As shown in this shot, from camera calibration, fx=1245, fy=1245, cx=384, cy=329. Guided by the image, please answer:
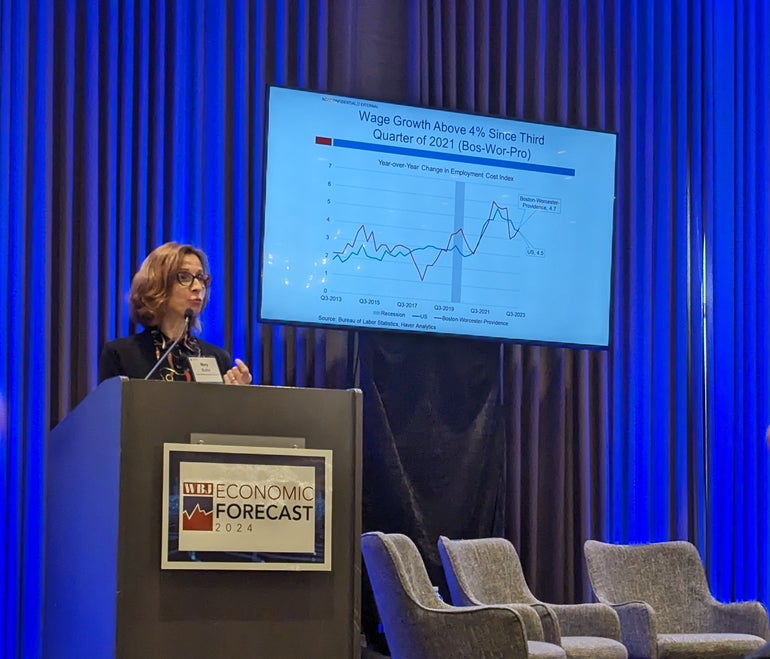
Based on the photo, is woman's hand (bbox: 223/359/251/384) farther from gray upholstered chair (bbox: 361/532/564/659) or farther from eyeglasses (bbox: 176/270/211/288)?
gray upholstered chair (bbox: 361/532/564/659)

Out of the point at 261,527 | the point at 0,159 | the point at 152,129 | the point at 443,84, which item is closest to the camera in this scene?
the point at 261,527

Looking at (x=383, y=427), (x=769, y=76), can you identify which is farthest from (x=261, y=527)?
(x=769, y=76)

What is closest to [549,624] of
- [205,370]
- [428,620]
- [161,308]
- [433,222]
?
[428,620]

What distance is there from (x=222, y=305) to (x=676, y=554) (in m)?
2.38

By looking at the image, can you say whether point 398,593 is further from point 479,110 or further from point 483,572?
point 479,110

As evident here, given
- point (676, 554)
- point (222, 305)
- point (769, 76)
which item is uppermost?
point (769, 76)

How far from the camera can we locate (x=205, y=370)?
2.79 metres

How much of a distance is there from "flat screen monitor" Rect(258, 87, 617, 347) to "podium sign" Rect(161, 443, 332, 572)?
2.59m

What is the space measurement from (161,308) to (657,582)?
2994 millimetres

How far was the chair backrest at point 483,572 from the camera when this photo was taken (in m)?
5.10

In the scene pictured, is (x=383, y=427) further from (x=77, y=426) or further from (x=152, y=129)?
(x=77, y=426)

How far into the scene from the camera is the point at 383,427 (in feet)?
17.7

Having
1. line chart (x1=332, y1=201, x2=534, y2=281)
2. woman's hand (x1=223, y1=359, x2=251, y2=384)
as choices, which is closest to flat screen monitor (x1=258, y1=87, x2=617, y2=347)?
line chart (x1=332, y1=201, x2=534, y2=281)

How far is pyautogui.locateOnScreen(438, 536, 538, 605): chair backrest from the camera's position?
5.10 meters
